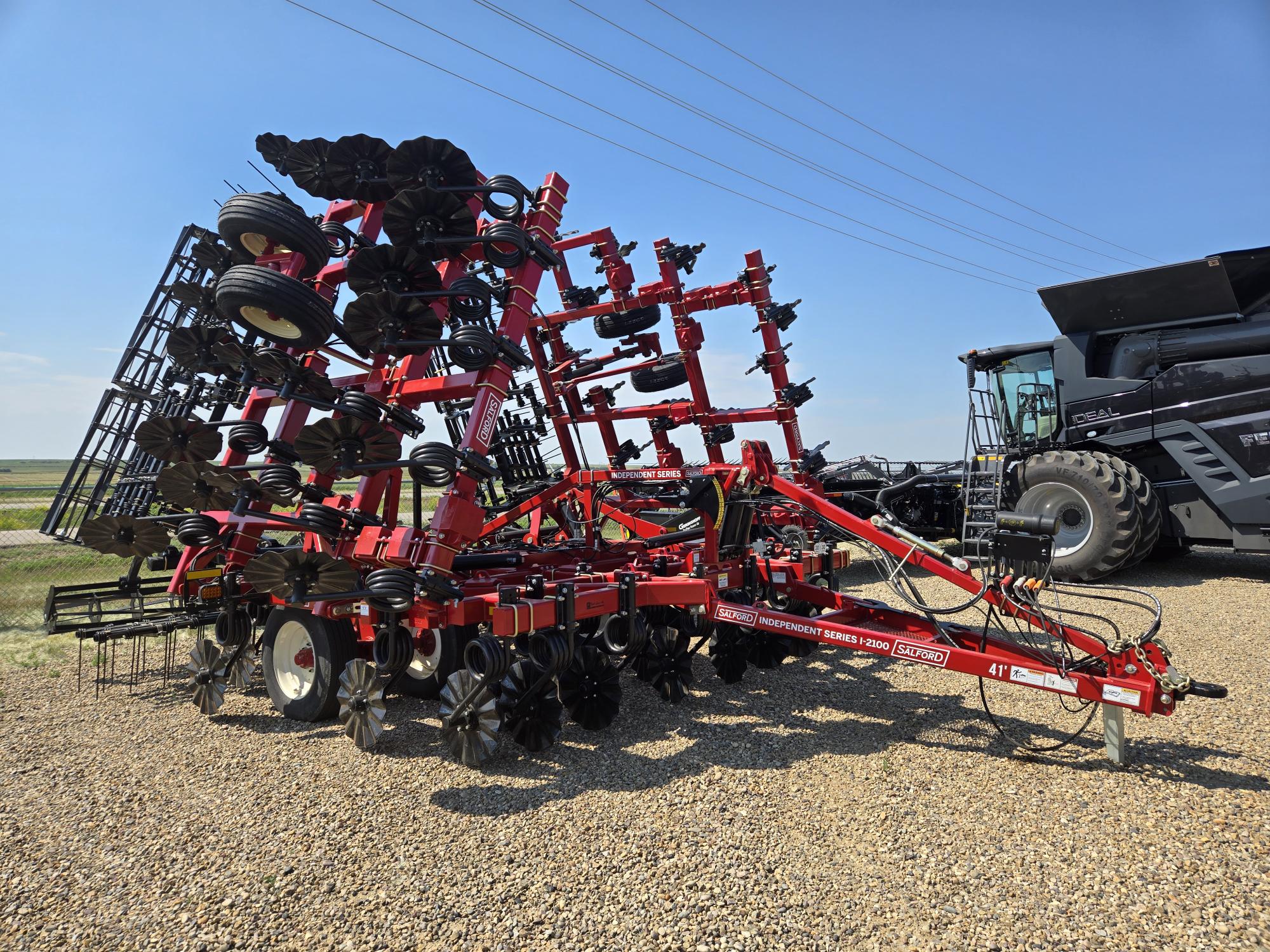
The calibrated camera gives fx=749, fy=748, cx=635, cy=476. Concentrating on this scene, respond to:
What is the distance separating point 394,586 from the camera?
4250mm

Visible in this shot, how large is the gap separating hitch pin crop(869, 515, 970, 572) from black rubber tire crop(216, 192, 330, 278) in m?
4.26

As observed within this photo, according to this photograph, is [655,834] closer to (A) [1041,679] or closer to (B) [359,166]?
(A) [1041,679]

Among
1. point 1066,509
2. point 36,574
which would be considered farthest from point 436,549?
point 36,574

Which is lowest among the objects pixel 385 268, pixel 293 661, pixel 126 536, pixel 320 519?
pixel 293 661

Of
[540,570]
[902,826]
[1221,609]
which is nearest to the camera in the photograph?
[902,826]

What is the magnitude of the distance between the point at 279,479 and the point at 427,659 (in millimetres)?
1863

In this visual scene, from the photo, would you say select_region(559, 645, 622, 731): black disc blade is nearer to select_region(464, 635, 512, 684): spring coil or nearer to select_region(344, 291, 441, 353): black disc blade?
A: select_region(464, 635, 512, 684): spring coil

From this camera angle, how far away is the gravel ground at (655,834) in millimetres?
2750

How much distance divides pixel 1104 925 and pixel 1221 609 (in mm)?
7057

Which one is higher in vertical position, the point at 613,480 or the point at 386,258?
the point at 386,258

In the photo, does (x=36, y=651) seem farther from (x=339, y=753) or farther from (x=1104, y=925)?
(x=1104, y=925)

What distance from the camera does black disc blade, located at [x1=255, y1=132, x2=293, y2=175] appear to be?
5.87 m

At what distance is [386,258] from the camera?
4.96 metres

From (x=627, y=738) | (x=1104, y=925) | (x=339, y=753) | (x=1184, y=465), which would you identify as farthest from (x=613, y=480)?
(x=1184, y=465)
